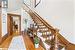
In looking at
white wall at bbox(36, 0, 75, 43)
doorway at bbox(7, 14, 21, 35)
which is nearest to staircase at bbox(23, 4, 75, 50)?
white wall at bbox(36, 0, 75, 43)

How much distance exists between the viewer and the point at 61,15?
220 inches

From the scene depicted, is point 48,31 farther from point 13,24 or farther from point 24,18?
point 24,18

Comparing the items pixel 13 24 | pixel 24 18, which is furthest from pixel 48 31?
pixel 24 18

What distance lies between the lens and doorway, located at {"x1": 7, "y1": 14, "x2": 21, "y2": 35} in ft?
20.0

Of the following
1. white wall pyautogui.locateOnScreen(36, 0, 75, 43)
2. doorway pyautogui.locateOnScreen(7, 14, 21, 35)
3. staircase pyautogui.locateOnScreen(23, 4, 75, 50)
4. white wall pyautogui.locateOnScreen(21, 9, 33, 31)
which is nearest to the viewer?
staircase pyautogui.locateOnScreen(23, 4, 75, 50)

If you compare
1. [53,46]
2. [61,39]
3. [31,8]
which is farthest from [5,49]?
[31,8]

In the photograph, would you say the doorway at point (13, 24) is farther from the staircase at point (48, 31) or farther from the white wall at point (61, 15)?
the white wall at point (61, 15)

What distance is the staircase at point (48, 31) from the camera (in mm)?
4020

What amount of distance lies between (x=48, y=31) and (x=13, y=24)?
77.5 inches

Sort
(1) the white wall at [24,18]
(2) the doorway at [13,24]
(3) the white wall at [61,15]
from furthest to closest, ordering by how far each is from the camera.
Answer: (1) the white wall at [24,18] → (2) the doorway at [13,24] → (3) the white wall at [61,15]

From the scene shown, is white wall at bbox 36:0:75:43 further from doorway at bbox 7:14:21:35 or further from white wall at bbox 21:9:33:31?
doorway at bbox 7:14:21:35

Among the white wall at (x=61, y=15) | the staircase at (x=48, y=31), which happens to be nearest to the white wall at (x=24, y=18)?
the staircase at (x=48, y=31)

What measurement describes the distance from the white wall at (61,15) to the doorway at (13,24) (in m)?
1.31

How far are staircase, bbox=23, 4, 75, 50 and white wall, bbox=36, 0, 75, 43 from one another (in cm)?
20
